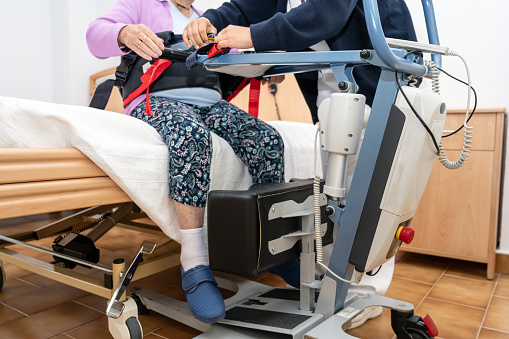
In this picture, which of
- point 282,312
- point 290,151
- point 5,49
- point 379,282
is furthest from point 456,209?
point 5,49

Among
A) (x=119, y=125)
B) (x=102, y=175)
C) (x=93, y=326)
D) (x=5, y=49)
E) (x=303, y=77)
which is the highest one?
(x=5, y=49)

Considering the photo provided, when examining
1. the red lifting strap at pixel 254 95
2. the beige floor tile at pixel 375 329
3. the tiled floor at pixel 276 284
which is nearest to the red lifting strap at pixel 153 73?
the red lifting strap at pixel 254 95

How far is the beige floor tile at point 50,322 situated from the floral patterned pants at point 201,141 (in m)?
0.59

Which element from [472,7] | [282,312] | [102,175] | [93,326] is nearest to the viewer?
[102,175]

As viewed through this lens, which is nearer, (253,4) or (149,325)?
(149,325)

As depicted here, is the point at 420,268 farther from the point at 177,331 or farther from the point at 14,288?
the point at 14,288

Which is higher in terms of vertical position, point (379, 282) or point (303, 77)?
point (303, 77)

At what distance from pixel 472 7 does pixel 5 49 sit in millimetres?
2896

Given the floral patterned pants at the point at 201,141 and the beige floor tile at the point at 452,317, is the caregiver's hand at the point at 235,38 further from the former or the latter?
the beige floor tile at the point at 452,317

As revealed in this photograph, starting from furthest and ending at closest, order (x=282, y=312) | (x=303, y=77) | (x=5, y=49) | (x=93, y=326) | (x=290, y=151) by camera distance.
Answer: (x=5, y=49) < (x=290, y=151) < (x=303, y=77) < (x=93, y=326) < (x=282, y=312)

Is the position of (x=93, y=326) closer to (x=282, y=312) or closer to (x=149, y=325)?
(x=149, y=325)

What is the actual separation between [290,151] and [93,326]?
895mm

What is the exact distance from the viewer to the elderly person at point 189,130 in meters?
1.06

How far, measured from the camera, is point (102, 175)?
102 centimetres
